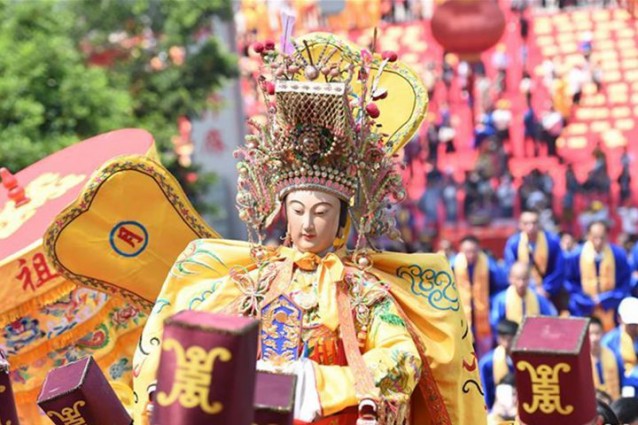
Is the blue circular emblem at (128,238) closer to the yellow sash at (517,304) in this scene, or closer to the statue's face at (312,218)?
the statue's face at (312,218)

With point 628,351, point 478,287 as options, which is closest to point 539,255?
point 478,287

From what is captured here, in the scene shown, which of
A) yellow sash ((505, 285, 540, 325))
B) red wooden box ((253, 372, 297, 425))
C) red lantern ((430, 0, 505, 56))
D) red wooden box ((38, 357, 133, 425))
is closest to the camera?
red wooden box ((253, 372, 297, 425))

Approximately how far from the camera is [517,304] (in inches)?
423

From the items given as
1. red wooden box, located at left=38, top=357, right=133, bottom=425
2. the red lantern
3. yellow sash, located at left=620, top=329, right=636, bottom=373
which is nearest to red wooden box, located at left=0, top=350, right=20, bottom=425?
red wooden box, located at left=38, top=357, right=133, bottom=425

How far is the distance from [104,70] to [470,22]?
4.45 m

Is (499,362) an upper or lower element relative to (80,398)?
lower

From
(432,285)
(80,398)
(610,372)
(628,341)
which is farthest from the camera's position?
(610,372)

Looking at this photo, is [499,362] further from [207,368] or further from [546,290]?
[207,368]

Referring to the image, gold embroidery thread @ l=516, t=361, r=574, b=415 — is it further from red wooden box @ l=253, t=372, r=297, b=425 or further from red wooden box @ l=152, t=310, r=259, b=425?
red wooden box @ l=152, t=310, r=259, b=425

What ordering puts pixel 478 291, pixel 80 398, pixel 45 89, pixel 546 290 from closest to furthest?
1. pixel 80 398
2. pixel 478 291
3. pixel 546 290
4. pixel 45 89

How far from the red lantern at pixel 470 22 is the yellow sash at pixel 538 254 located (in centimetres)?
703

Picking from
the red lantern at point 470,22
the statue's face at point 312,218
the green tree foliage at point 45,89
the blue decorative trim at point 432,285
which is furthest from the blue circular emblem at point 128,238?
the red lantern at point 470,22

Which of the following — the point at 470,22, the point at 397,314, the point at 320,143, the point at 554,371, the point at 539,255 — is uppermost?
the point at 470,22

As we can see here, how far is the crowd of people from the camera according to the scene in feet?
31.6
